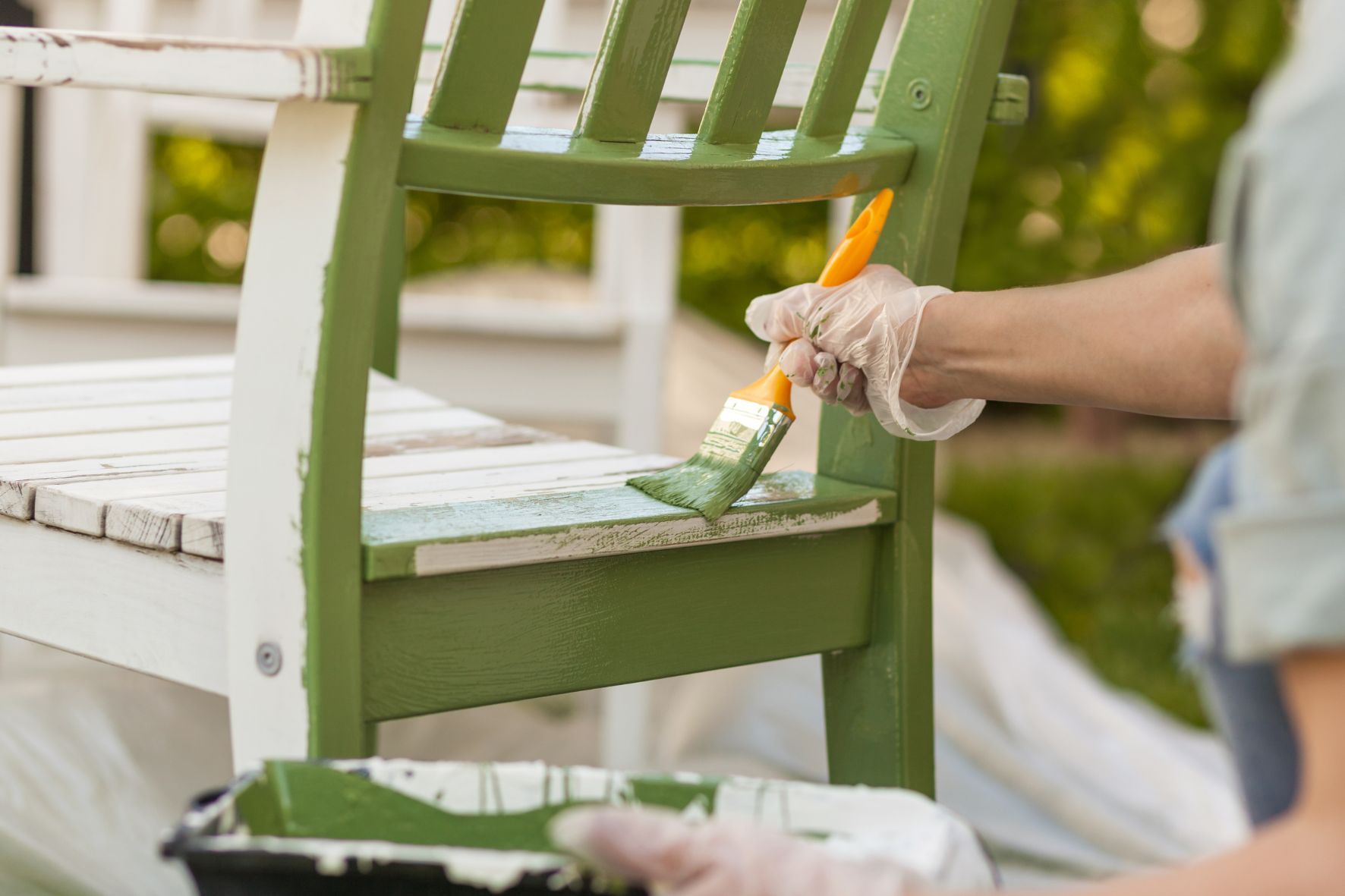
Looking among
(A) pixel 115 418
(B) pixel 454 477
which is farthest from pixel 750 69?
(A) pixel 115 418

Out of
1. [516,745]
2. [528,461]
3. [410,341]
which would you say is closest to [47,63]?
[528,461]

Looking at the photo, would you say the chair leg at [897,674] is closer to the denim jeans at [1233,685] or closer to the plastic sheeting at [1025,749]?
the denim jeans at [1233,685]

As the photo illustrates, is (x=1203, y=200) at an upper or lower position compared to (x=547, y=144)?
upper

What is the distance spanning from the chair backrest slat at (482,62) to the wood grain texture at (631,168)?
0.4 inches

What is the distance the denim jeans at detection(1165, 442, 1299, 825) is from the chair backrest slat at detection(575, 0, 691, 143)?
39 cm

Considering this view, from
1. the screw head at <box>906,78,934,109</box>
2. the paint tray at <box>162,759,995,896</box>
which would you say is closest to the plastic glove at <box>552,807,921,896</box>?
the paint tray at <box>162,759,995,896</box>

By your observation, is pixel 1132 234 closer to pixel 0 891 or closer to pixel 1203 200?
pixel 1203 200

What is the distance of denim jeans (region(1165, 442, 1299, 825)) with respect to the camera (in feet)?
1.97

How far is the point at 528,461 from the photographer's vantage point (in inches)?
43.3

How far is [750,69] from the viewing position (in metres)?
0.92

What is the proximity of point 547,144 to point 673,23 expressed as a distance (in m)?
0.10

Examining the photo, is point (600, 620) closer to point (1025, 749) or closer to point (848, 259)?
point (848, 259)

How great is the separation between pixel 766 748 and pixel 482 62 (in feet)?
3.96

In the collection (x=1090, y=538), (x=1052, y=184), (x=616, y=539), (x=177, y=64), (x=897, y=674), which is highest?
(x=1052, y=184)
